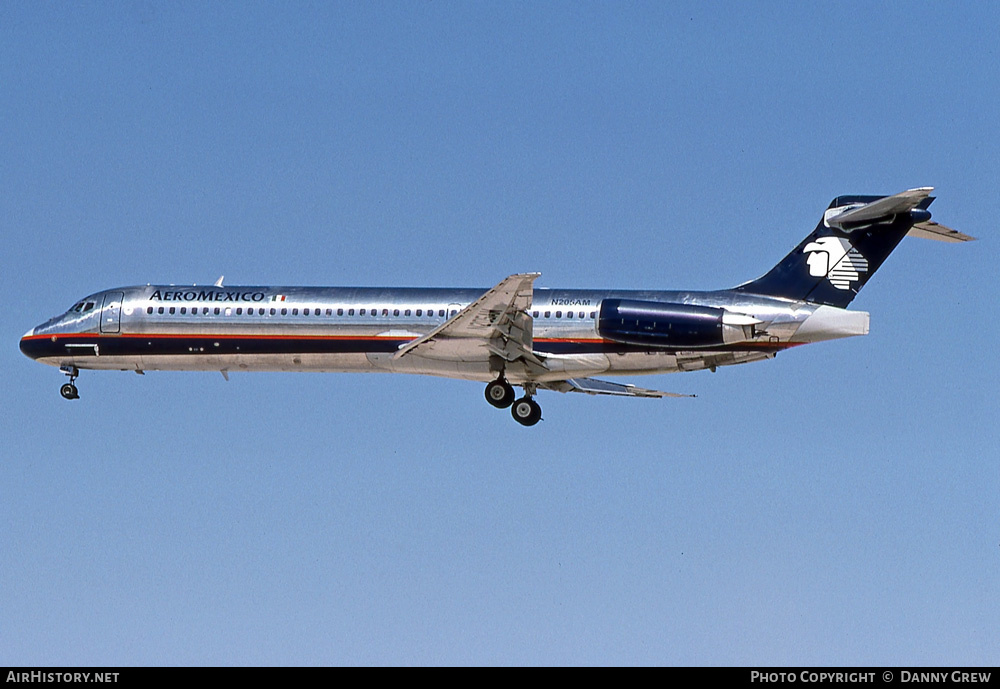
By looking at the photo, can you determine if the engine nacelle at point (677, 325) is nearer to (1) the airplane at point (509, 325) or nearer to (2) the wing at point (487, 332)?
(1) the airplane at point (509, 325)

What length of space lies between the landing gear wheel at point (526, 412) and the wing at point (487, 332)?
144 cm

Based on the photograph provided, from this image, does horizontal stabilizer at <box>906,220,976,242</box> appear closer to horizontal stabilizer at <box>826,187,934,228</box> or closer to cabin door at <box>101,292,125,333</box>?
horizontal stabilizer at <box>826,187,934,228</box>

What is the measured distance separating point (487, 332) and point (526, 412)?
9.06 feet

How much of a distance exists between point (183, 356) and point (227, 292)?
2036mm

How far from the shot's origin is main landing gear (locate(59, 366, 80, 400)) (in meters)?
39.3

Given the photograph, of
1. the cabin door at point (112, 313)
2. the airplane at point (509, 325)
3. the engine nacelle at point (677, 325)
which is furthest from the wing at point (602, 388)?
the cabin door at point (112, 313)

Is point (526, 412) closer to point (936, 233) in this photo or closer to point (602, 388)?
point (602, 388)

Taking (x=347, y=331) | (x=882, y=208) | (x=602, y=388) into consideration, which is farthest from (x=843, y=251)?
(x=347, y=331)

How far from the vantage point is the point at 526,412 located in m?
36.9
